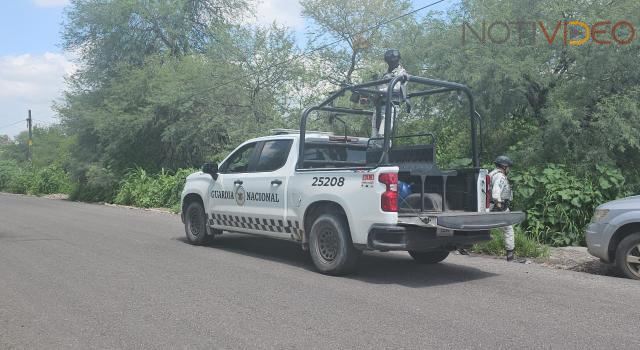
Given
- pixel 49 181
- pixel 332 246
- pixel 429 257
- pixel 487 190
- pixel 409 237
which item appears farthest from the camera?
pixel 49 181

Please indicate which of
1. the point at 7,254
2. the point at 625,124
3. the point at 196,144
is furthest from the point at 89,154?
the point at 625,124

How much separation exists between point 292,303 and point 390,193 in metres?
1.69

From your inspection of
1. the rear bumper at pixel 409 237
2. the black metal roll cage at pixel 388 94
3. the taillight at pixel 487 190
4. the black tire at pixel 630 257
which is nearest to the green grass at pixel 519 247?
the taillight at pixel 487 190

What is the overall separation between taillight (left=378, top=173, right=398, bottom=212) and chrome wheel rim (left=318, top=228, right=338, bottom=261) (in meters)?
0.91

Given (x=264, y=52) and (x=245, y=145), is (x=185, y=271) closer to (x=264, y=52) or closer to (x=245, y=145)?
(x=245, y=145)

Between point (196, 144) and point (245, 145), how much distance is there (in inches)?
537

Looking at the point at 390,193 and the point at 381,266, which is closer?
the point at 390,193

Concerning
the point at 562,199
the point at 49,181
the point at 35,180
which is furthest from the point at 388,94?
the point at 35,180

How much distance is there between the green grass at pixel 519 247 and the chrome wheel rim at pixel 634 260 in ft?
5.79

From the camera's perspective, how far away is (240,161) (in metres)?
9.30

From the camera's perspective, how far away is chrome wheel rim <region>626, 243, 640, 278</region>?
7246 millimetres

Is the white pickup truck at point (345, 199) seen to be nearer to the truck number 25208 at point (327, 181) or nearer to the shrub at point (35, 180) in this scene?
the truck number 25208 at point (327, 181)

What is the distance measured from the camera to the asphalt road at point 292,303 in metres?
4.66

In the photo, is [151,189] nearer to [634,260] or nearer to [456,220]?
[456,220]
